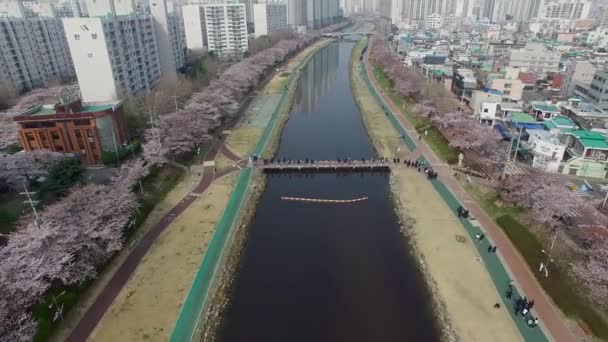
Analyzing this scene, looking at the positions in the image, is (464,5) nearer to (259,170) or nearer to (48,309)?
(259,170)

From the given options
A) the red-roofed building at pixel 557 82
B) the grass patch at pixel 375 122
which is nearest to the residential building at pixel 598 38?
the red-roofed building at pixel 557 82

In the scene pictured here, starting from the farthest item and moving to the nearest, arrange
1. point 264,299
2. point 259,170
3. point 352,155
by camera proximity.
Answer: point 352,155
point 259,170
point 264,299

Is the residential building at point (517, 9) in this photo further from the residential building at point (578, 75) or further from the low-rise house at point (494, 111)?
the low-rise house at point (494, 111)

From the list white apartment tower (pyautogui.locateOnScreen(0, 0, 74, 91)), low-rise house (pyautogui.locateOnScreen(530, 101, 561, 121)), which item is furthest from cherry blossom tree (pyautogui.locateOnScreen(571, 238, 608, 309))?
white apartment tower (pyautogui.locateOnScreen(0, 0, 74, 91))

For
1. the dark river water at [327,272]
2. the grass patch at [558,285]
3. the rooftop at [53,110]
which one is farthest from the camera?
the rooftop at [53,110]

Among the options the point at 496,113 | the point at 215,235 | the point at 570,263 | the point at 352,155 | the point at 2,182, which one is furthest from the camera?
the point at 496,113

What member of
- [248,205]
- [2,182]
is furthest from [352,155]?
[2,182]

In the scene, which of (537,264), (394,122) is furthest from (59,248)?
(394,122)
